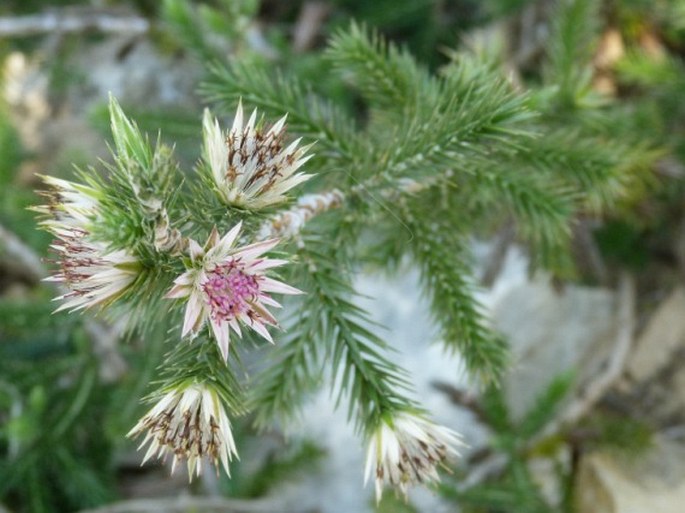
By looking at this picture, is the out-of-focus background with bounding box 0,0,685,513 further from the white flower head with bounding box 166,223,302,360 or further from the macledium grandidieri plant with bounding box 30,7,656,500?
the white flower head with bounding box 166,223,302,360

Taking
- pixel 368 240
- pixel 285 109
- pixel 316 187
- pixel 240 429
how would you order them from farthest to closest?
pixel 240 429 → pixel 368 240 → pixel 316 187 → pixel 285 109

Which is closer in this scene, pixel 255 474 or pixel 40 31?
pixel 255 474

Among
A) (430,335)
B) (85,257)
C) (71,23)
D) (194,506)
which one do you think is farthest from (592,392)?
(71,23)

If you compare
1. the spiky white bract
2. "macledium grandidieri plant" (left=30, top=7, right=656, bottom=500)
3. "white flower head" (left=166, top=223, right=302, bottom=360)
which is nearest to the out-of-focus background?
"macledium grandidieri plant" (left=30, top=7, right=656, bottom=500)

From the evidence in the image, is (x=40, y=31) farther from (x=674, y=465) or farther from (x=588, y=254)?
(x=674, y=465)

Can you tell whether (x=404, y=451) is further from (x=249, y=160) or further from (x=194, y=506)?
(x=194, y=506)

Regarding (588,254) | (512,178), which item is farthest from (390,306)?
(512,178)

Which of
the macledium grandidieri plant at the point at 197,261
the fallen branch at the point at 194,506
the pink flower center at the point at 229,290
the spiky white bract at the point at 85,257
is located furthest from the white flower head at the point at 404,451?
the fallen branch at the point at 194,506

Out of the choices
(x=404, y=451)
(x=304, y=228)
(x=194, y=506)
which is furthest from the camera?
(x=194, y=506)
